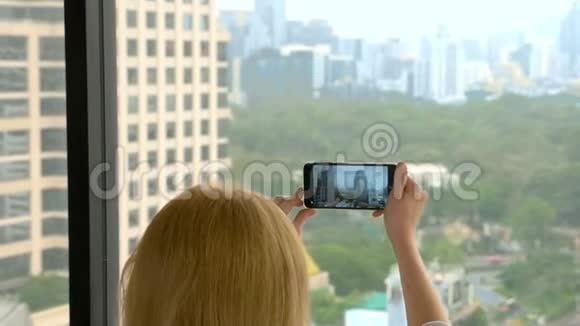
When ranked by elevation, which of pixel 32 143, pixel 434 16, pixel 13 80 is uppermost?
pixel 434 16

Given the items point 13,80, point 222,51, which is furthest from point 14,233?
point 222,51

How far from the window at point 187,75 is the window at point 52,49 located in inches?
8.4

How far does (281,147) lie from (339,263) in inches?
8.9

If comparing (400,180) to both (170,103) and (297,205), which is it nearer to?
(297,205)

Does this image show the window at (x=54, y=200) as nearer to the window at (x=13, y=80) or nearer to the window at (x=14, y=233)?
the window at (x=14, y=233)

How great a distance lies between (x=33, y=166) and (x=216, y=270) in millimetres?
594

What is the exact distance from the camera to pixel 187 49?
4.90 ft

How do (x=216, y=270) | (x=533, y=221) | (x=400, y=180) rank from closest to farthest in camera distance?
(x=216, y=270)
(x=400, y=180)
(x=533, y=221)

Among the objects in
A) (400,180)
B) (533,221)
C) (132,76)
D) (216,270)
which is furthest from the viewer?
(132,76)

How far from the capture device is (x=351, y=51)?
138 cm

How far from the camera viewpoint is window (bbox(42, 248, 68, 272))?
1.49m

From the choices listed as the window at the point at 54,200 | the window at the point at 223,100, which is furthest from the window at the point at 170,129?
the window at the point at 54,200

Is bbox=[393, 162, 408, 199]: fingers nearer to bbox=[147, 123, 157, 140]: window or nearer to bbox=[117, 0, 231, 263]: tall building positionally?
bbox=[117, 0, 231, 263]: tall building

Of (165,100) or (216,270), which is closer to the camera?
(216,270)
